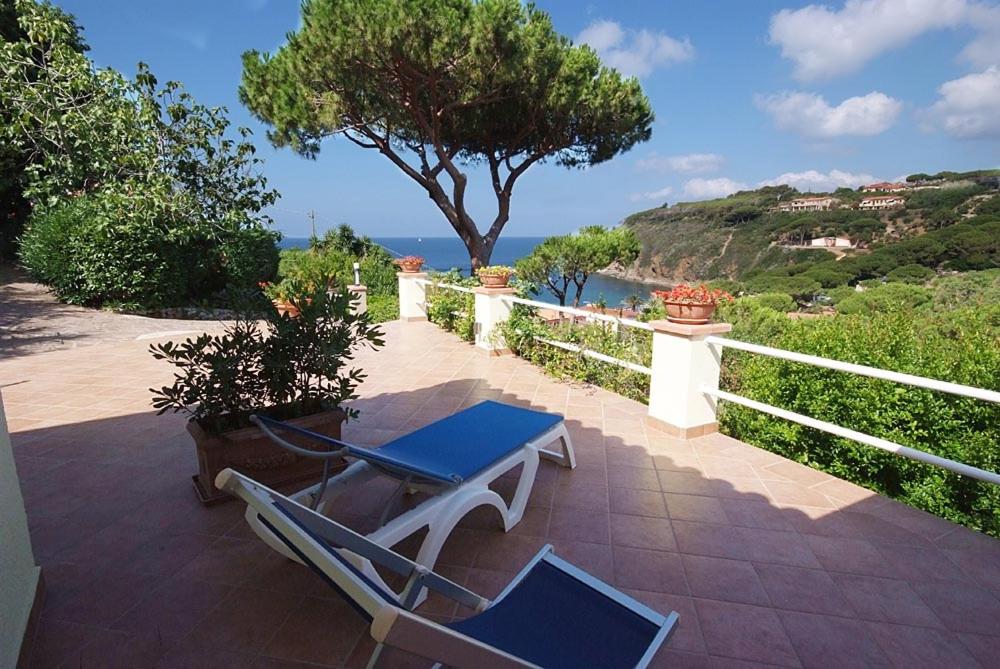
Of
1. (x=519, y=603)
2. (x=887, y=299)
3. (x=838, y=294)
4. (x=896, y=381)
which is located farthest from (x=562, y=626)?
(x=838, y=294)

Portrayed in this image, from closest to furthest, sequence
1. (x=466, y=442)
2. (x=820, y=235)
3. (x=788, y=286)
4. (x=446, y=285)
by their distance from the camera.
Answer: (x=466, y=442)
(x=446, y=285)
(x=788, y=286)
(x=820, y=235)

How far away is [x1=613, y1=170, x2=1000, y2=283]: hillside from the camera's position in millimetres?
29531

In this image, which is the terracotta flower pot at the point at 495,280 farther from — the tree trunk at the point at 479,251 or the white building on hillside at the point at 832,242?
the white building on hillside at the point at 832,242

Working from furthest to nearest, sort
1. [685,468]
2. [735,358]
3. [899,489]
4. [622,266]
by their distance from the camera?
A: [622,266]
[735,358]
[899,489]
[685,468]

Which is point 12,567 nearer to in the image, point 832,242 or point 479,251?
point 479,251

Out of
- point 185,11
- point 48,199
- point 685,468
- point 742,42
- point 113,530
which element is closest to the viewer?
point 113,530

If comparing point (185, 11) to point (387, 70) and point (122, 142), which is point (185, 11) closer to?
point (122, 142)

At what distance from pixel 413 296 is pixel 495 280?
2.97m

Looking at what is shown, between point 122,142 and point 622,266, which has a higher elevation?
point 122,142

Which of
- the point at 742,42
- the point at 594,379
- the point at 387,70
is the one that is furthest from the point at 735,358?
the point at 742,42

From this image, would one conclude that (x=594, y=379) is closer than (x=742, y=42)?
Yes

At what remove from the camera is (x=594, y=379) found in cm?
512

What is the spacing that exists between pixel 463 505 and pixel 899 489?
3282 mm

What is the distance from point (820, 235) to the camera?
32.1 m
